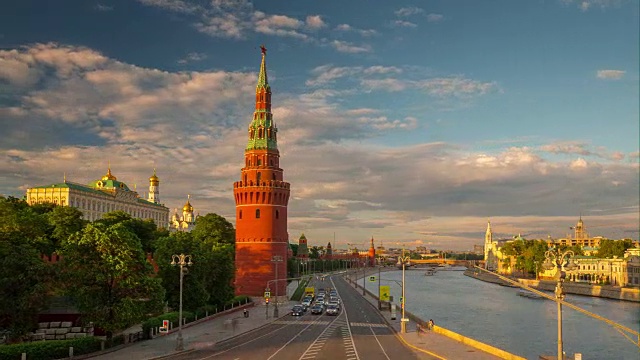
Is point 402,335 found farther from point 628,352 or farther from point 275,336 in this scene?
point 628,352

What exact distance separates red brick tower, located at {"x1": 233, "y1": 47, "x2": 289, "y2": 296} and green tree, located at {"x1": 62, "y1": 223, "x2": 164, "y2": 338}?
2055 inches

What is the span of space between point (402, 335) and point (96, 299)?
29.8 metres

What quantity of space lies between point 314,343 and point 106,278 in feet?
65.0

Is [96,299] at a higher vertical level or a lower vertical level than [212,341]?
higher

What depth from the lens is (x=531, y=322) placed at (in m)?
95.5

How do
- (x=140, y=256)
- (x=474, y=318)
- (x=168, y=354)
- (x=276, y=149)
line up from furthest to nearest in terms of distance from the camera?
(x=276, y=149) < (x=474, y=318) < (x=140, y=256) < (x=168, y=354)

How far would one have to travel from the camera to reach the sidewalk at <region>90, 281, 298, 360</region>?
47969mm

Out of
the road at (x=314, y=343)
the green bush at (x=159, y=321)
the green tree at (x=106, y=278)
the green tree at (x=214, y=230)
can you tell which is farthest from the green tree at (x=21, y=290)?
the green tree at (x=214, y=230)

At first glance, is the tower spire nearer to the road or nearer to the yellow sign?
the yellow sign

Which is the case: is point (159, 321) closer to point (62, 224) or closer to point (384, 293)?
point (384, 293)

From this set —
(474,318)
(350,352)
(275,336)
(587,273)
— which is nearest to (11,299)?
(275,336)

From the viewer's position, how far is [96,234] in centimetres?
5284

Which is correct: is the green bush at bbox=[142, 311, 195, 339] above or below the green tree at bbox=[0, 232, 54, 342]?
below

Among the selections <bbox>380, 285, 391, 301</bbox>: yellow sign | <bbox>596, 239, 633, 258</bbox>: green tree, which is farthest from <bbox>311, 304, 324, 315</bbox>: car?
<bbox>596, 239, 633, 258</bbox>: green tree
